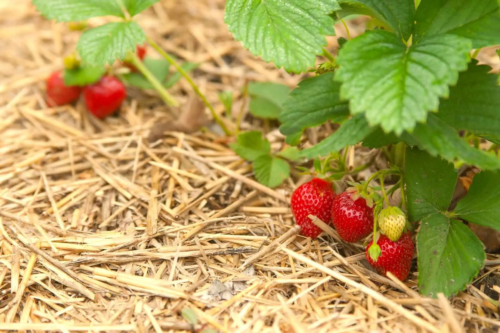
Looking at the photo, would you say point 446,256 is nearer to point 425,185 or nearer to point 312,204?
point 425,185

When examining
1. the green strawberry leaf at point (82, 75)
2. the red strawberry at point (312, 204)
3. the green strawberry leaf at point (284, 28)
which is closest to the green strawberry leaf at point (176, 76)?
the green strawberry leaf at point (82, 75)

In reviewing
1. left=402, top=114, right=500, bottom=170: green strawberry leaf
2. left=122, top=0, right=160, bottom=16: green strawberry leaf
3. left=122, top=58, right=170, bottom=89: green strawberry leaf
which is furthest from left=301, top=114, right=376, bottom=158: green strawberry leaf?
left=122, top=58, right=170, bottom=89: green strawberry leaf

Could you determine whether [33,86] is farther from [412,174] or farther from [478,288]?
[478,288]

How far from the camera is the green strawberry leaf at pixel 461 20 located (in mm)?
1253

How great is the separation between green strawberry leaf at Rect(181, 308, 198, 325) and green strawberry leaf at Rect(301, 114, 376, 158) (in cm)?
48

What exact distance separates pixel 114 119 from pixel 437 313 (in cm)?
145

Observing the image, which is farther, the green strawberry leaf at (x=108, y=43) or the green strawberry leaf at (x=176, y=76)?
the green strawberry leaf at (x=176, y=76)

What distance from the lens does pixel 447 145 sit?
3.86 ft

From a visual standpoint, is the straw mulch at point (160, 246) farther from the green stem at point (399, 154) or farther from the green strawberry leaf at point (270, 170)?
the green stem at point (399, 154)

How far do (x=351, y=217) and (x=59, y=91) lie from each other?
4.47ft

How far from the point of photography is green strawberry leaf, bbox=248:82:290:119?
2.00 meters

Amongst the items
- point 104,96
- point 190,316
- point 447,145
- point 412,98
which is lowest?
point 190,316

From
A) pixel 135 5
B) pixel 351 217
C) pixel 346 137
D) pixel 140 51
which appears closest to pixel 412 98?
pixel 346 137

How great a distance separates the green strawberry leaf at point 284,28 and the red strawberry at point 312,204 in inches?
14.6
